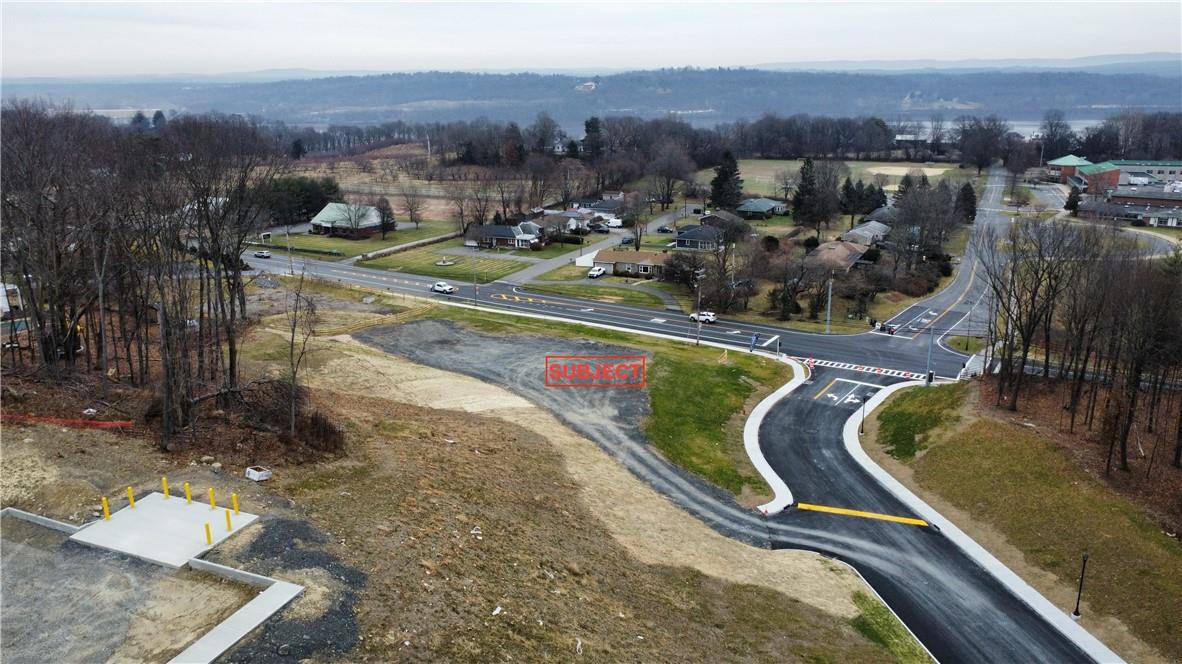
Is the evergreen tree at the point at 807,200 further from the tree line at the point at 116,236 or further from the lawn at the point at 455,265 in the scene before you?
the tree line at the point at 116,236

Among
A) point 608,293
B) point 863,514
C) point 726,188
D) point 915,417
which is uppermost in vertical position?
point 726,188

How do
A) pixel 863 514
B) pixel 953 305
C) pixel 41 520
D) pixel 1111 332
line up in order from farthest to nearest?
1. pixel 953 305
2. pixel 1111 332
3. pixel 863 514
4. pixel 41 520

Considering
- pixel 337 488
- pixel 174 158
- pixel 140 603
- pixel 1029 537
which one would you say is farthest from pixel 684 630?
pixel 174 158

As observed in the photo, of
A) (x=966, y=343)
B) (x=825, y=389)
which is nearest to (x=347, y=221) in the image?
(x=825, y=389)

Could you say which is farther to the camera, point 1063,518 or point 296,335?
point 296,335

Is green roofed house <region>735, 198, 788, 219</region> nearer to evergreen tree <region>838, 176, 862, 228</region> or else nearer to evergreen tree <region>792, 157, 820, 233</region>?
evergreen tree <region>792, 157, 820, 233</region>

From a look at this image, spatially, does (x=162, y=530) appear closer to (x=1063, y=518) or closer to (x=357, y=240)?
(x=1063, y=518)

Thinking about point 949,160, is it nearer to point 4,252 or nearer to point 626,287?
point 626,287

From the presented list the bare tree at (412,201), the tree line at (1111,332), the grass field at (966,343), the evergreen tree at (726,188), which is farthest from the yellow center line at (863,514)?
the bare tree at (412,201)
